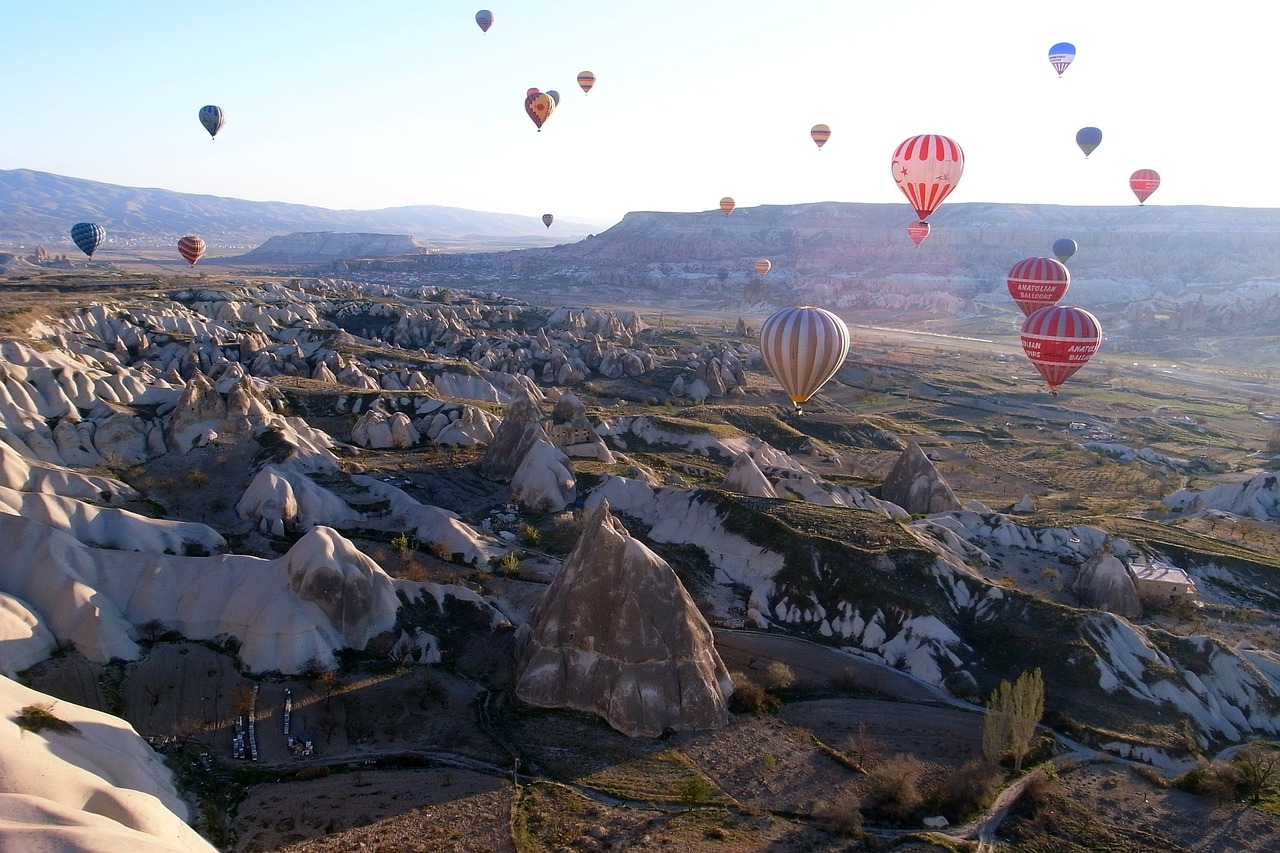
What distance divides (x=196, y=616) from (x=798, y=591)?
619 inches

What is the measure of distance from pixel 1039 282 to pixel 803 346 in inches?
1430

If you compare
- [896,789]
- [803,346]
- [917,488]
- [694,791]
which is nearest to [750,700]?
[694,791]

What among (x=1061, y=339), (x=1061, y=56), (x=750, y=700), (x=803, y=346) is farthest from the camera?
(x=1061, y=56)

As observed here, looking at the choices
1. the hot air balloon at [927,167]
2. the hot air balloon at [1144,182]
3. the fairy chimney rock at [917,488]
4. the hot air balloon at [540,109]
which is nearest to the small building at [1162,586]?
the fairy chimney rock at [917,488]

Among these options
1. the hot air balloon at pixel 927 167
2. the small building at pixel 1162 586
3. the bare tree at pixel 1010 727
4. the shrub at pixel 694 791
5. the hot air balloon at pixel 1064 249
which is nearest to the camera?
the shrub at pixel 694 791

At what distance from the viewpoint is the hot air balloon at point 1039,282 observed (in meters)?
63.5

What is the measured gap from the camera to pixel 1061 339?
47.0 meters

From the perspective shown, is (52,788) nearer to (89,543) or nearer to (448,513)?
(89,543)

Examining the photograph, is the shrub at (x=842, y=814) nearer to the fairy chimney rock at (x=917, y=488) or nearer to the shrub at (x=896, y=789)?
the shrub at (x=896, y=789)

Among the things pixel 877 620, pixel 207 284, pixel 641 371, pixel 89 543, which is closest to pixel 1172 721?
pixel 877 620

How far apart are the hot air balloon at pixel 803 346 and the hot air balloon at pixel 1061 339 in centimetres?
1700

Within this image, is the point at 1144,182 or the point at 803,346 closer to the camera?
the point at 803,346

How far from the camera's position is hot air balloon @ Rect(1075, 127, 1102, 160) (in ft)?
248

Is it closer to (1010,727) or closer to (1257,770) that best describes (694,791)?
(1010,727)
